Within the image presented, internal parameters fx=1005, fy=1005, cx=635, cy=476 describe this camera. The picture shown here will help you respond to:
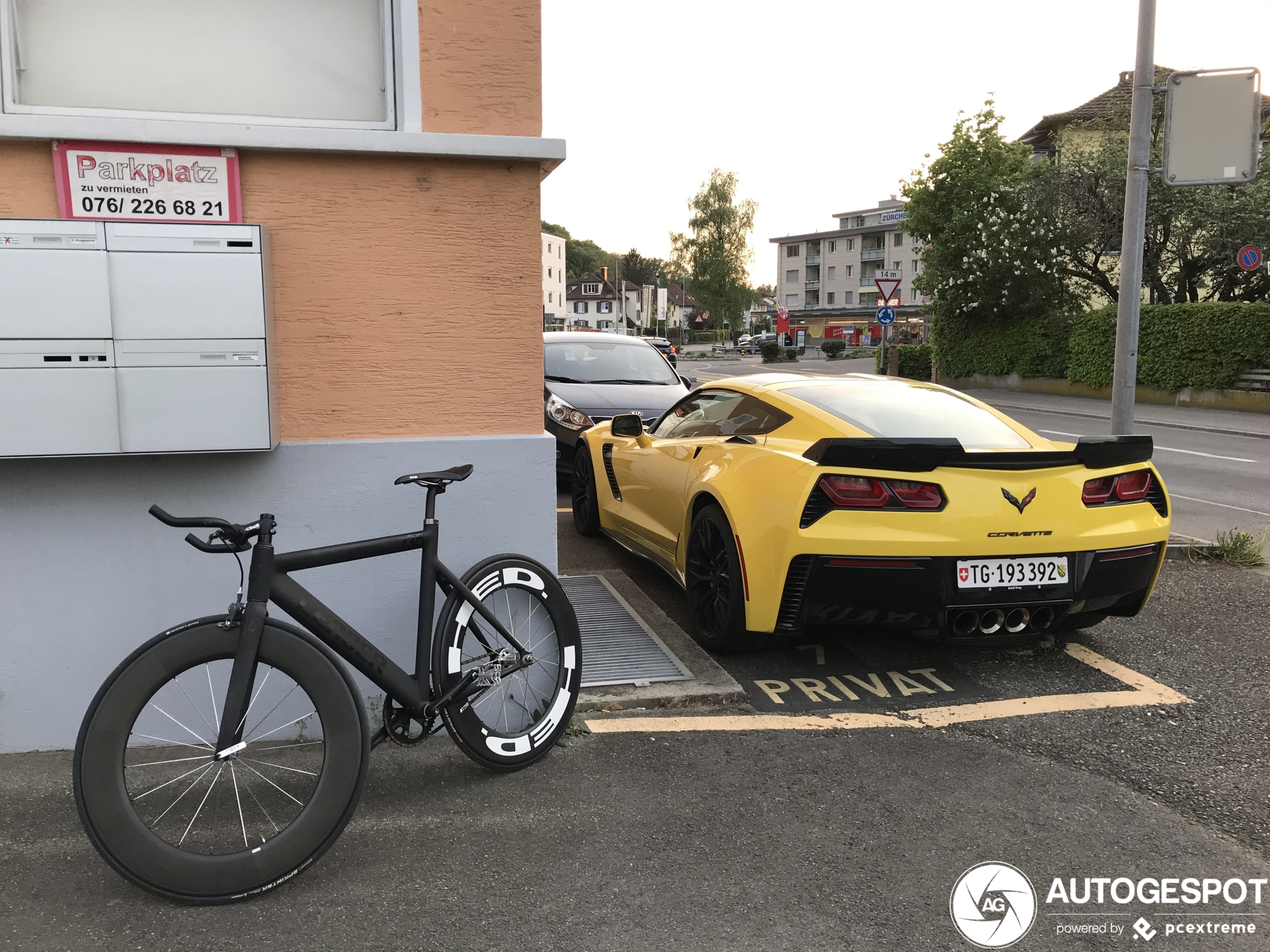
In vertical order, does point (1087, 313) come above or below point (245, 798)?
above

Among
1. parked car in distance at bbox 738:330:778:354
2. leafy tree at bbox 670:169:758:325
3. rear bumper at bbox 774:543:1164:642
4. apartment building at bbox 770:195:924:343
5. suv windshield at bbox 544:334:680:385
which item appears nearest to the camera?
rear bumper at bbox 774:543:1164:642

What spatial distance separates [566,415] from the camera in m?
9.33

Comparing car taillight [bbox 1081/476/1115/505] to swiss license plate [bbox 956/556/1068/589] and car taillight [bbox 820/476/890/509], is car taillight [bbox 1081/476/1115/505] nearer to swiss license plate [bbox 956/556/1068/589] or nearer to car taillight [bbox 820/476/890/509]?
swiss license plate [bbox 956/556/1068/589]

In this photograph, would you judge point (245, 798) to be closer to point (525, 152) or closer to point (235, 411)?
point (235, 411)

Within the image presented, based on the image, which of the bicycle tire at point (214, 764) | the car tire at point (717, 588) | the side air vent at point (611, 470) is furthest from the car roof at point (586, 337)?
the bicycle tire at point (214, 764)

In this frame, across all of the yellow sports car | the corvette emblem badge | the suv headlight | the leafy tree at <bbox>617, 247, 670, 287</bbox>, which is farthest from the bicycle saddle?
the leafy tree at <bbox>617, 247, 670, 287</bbox>

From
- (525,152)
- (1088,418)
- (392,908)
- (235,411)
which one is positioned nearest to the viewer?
(392,908)

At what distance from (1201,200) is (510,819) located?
88.7 ft

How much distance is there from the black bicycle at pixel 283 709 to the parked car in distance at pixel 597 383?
4326mm

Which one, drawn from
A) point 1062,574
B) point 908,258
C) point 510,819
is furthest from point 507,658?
point 908,258

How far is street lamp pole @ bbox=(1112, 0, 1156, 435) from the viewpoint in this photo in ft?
25.7

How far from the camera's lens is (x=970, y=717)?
167 inches

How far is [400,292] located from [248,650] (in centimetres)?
155

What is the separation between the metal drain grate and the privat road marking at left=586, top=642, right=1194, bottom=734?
0.35 m
